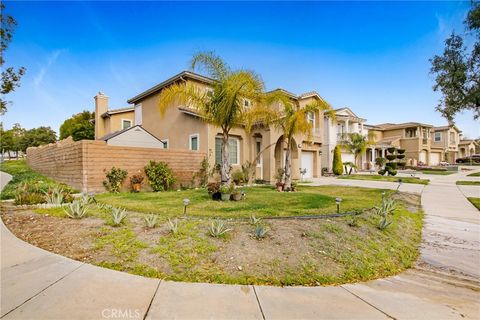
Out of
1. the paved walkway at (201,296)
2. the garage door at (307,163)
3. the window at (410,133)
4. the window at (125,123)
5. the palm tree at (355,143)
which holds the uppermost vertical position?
the window at (410,133)

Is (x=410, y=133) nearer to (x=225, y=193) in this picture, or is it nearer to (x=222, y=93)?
(x=222, y=93)

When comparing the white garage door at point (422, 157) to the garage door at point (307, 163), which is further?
the white garage door at point (422, 157)

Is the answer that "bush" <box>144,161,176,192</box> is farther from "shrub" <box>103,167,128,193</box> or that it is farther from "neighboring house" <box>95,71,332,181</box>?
"neighboring house" <box>95,71,332,181</box>

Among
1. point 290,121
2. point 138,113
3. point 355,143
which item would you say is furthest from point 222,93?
point 355,143

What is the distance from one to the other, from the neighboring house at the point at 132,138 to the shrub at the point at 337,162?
19514mm

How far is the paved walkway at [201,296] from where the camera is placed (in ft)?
8.66

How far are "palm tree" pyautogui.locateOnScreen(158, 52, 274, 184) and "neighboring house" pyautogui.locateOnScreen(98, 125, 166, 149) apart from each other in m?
6.89

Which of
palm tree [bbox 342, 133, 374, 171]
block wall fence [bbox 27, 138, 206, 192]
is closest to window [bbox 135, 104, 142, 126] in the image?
block wall fence [bbox 27, 138, 206, 192]

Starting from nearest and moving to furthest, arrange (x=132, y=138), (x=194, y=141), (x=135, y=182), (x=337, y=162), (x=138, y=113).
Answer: (x=135, y=182)
(x=194, y=141)
(x=132, y=138)
(x=138, y=113)
(x=337, y=162)

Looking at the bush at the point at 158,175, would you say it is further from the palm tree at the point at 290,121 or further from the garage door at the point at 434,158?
the garage door at the point at 434,158

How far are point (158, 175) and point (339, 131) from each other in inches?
1005

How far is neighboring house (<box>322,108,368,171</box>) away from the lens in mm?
28219

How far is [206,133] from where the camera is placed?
1467 cm

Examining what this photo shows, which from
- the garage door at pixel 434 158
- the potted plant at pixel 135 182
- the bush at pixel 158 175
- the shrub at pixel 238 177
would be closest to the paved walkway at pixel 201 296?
the potted plant at pixel 135 182
